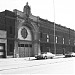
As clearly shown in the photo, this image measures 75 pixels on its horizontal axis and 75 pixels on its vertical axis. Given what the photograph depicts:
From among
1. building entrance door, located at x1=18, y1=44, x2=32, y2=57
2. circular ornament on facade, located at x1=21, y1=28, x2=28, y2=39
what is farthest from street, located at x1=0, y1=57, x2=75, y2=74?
circular ornament on facade, located at x1=21, y1=28, x2=28, y2=39

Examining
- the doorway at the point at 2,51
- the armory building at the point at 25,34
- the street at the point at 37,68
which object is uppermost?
the armory building at the point at 25,34

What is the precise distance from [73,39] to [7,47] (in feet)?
116

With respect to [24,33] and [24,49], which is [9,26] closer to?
[24,33]

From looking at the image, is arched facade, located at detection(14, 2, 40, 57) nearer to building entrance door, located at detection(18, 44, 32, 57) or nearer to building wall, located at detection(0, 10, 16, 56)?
building entrance door, located at detection(18, 44, 32, 57)

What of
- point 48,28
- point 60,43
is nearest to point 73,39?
point 60,43

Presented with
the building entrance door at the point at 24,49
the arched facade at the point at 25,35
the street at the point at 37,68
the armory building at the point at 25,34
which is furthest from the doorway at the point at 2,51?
the street at the point at 37,68

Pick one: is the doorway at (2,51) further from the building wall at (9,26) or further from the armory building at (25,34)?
the building wall at (9,26)

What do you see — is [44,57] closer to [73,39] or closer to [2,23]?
[2,23]

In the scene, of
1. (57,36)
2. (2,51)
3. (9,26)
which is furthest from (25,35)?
(57,36)

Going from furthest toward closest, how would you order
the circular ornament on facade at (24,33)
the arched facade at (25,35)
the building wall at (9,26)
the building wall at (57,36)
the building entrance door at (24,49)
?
the building wall at (57,36) < the circular ornament on facade at (24,33) < the building entrance door at (24,49) < the arched facade at (25,35) < the building wall at (9,26)

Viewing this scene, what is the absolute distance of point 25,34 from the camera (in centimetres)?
3750

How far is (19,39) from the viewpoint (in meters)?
35.0

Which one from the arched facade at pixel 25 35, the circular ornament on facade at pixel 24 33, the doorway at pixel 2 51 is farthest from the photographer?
the circular ornament on facade at pixel 24 33

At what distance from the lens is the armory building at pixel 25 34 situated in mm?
31922
